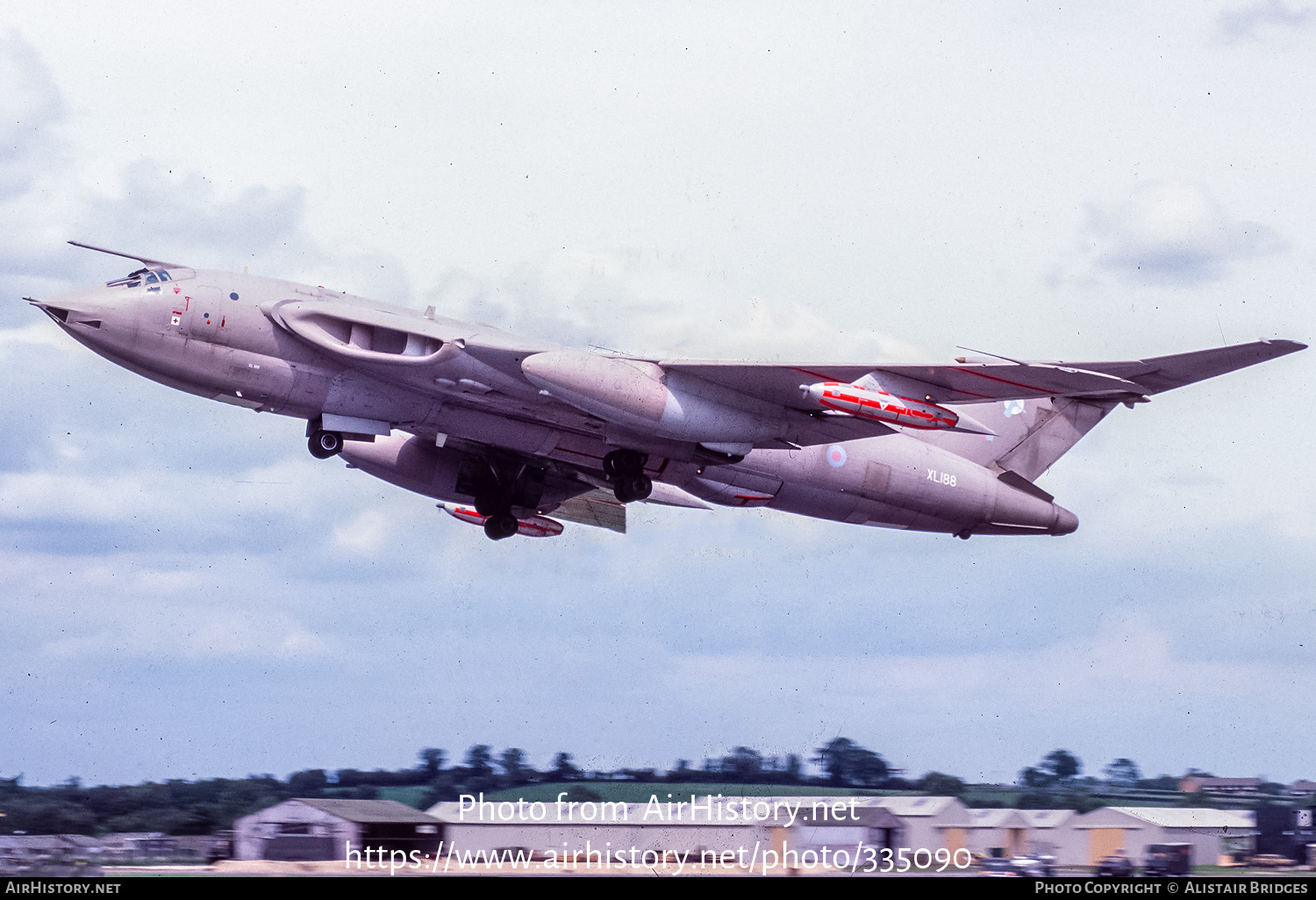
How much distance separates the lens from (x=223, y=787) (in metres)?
20.0

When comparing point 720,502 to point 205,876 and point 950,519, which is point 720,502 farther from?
point 205,876

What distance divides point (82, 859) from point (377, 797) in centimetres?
400

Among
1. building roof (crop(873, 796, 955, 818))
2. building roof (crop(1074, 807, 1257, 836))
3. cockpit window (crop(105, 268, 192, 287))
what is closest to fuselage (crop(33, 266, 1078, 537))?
Answer: cockpit window (crop(105, 268, 192, 287))

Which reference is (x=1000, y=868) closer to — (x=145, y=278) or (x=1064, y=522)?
(x=1064, y=522)

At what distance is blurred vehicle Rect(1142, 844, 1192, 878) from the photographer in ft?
Answer: 60.1

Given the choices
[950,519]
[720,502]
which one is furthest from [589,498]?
[950,519]

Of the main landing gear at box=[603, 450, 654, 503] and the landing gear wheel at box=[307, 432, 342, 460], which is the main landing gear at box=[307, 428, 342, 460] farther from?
the main landing gear at box=[603, 450, 654, 503]

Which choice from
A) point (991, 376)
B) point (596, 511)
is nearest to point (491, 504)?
point (596, 511)

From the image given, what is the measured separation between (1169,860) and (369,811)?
1072 centimetres

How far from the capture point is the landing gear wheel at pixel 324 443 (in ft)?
69.7

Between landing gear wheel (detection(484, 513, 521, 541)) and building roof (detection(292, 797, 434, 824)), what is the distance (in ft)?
25.9

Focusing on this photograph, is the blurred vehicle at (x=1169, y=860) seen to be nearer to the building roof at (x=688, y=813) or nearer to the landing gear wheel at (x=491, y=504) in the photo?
the building roof at (x=688, y=813)

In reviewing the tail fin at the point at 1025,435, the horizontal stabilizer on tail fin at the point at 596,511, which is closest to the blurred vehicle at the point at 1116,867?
the tail fin at the point at 1025,435
